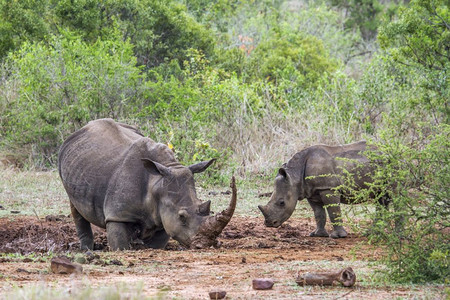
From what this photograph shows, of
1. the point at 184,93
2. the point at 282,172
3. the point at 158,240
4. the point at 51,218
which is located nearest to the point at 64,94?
the point at 184,93

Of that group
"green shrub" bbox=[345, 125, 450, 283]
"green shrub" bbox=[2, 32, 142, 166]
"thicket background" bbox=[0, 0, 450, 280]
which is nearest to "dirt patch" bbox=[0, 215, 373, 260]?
"green shrub" bbox=[345, 125, 450, 283]

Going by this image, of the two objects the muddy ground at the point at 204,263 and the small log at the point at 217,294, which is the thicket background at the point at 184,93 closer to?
the muddy ground at the point at 204,263

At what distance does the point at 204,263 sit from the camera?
304 inches

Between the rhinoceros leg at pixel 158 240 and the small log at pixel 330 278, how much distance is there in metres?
3.48

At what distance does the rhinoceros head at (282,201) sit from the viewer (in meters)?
10.6

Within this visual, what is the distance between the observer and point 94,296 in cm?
469

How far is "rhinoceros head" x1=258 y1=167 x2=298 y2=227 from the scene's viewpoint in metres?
10.6

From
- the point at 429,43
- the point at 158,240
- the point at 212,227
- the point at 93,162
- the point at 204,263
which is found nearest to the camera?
the point at 204,263

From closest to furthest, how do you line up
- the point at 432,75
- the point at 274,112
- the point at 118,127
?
1. the point at 118,127
2. the point at 432,75
3. the point at 274,112

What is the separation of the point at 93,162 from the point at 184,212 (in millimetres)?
1588

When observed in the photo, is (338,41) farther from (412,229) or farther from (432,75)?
(412,229)

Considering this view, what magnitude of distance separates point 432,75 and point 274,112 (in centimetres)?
393

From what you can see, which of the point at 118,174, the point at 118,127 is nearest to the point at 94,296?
the point at 118,174

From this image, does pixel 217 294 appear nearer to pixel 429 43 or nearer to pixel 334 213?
pixel 334 213
